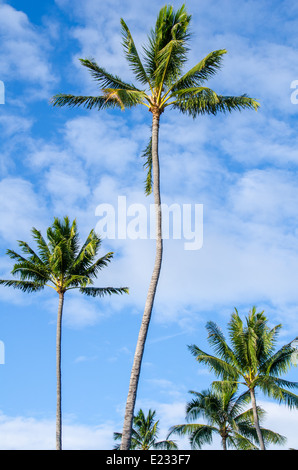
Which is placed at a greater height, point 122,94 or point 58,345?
point 122,94

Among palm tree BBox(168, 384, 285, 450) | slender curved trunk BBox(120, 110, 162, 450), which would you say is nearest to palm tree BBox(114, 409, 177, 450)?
palm tree BBox(168, 384, 285, 450)

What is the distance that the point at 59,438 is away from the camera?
23438 mm

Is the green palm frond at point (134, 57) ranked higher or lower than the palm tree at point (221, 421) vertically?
higher

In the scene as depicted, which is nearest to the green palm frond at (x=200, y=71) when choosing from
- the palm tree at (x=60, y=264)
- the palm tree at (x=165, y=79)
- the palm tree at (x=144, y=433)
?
the palm tree at (x=165, y=79)

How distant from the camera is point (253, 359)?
2634cm

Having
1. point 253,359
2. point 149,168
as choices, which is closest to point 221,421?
point 253,359

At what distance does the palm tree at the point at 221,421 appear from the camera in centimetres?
3005

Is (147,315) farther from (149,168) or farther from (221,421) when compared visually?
(221,421)

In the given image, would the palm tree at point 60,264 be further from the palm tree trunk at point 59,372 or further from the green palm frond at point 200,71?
the green palm frond at point 200,71

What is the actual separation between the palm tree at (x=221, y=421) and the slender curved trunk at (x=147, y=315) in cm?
1635

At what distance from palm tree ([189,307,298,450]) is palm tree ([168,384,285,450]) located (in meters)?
3.52

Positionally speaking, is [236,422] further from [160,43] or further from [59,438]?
[160,43]
